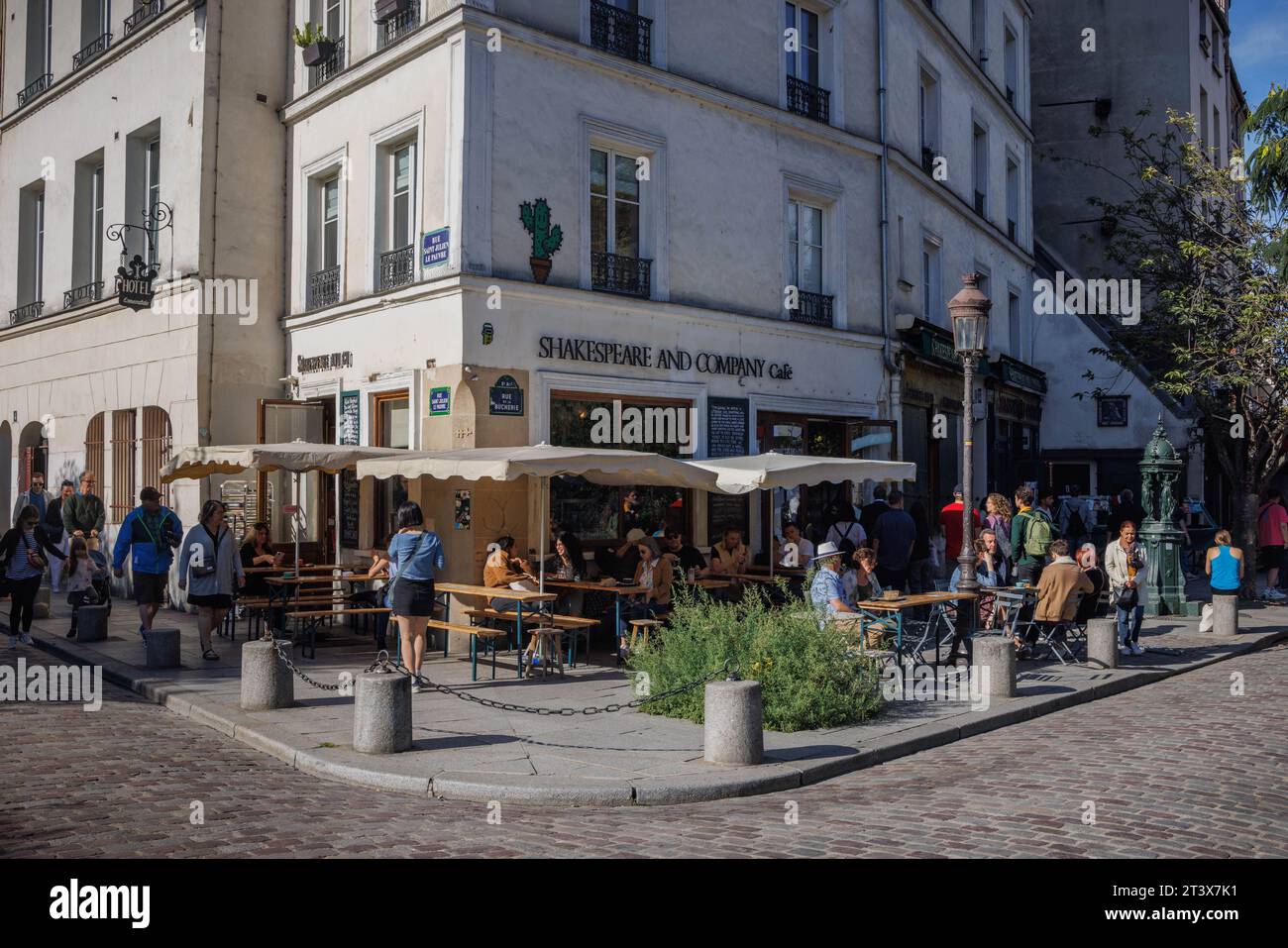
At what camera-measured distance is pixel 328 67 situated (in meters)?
16.3

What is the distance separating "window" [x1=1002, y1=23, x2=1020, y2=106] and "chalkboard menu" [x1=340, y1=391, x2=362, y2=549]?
19481 millimetres

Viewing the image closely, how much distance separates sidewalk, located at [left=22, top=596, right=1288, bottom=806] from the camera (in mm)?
7141

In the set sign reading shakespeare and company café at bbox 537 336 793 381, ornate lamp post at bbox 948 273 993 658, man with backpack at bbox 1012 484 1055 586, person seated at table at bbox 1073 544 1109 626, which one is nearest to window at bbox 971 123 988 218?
sign reading shakespeare and company café at bbox 537 336 793 381

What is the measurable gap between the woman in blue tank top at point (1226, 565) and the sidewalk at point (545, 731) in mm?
3081

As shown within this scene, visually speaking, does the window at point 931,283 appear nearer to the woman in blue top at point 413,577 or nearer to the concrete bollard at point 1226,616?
the concrete bollard at point 1226,616

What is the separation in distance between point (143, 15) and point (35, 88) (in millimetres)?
5282

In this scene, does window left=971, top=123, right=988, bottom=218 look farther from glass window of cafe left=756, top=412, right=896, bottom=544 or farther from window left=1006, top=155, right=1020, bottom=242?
glass window of cafe left=756, top=412, right=896, bottom=544

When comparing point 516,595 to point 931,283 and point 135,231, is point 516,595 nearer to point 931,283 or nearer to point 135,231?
point 135,231

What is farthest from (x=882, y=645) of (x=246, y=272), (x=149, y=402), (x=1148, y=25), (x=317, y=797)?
(x=1148, y=25)

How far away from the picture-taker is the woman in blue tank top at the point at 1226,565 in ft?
51.2

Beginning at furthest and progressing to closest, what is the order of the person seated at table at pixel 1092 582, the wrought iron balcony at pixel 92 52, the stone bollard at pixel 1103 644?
the wrought iron balcony at pixel 92 52 → the person seated at table at pixel 1092 582 → the stone bollard at pixel 1103 644

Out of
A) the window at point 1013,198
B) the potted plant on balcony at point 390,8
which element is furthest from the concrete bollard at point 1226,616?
the window at point 1013,198
